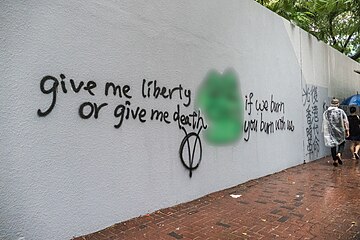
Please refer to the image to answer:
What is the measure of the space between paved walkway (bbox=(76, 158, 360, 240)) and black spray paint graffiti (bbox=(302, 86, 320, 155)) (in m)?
2.98

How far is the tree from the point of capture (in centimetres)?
948

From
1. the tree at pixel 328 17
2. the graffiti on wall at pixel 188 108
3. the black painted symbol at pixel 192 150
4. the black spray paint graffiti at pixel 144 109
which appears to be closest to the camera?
the black spray paint graffiti at pixel 144 109

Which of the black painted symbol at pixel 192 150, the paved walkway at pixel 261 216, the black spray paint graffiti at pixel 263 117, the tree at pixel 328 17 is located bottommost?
the paved walkway at pixel 261 216

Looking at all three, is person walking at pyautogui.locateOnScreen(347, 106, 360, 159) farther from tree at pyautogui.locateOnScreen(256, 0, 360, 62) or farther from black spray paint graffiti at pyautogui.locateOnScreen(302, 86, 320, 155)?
tree at pyautogui.locateOnScreen(256, 0, 360, 62)

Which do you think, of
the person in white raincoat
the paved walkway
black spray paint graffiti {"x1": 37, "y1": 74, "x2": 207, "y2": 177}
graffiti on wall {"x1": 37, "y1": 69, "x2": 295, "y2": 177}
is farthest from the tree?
black spray paint graffiti {"x1": 37, "y1": 74, "x2": 207, "y2": 177}

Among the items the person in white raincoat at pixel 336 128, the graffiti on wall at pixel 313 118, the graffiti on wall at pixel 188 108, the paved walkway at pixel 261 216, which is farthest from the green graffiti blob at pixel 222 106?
the graffiti on wall at pixel 313 118

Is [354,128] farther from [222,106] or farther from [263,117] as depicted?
[222,106]

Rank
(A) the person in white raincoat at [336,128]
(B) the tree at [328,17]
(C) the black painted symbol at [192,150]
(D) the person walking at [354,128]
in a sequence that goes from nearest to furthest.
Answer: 1. (C) the black painted symbol at [192,150]
2. (A) the person in white raincoat at [336,128]
3. (D) the person walking at [354,128]
4. (B) the tree at [328,17]

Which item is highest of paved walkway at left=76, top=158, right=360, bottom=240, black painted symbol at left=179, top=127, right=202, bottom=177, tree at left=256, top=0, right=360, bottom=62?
tree at left=256, top=0, right=360, bottom=62

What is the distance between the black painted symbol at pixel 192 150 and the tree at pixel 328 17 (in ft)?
20.8

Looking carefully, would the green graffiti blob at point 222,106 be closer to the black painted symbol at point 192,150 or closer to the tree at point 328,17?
the black painted symbol at point 192,150

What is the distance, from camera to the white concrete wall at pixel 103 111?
2.83 metres

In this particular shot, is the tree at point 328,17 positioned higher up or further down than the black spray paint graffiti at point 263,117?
higher up

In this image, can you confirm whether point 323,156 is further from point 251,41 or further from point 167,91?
point 167,91
